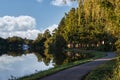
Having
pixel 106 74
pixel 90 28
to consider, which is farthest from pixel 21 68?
pixel 106 74

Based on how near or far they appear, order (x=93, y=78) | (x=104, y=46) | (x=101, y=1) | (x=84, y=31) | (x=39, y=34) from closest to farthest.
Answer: (x=101, y=1) → (x=93, y=78) → (x=104, y=46) → (x=84, y=31) → (x=39, y=34)

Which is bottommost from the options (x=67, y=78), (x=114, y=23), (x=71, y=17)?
(x=67, y=78)

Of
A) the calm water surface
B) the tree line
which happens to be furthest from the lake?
the tree line

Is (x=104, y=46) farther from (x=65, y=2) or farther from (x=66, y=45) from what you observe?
(x=65, y=2)

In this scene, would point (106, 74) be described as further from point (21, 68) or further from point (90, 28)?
point (90, 28)

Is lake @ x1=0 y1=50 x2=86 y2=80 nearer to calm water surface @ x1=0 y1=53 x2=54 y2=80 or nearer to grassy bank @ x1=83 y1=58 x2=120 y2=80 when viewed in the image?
calm water surface @ x1=0 y1=53 x2=54 y2=80

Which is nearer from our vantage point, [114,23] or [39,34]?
[114,23]

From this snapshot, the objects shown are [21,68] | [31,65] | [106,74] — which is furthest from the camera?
[31,65]

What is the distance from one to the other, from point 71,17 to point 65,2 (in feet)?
272

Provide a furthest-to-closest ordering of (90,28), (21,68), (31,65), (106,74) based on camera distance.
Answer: (90,28), (31,65), (21,68), (106,74)

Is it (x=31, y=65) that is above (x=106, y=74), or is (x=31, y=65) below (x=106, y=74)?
below

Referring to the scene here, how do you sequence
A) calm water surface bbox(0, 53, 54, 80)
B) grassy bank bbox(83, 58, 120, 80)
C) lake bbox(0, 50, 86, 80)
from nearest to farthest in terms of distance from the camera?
1. grassy bank bbox(83, 58, 120, 80)
2. calm water surface bbox(0, 53, 54, 80)
3. lake bbox(0, 50, 86, 80)

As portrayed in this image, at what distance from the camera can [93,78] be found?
865 inches

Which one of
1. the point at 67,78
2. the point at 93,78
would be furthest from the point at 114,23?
the point at 67,78
